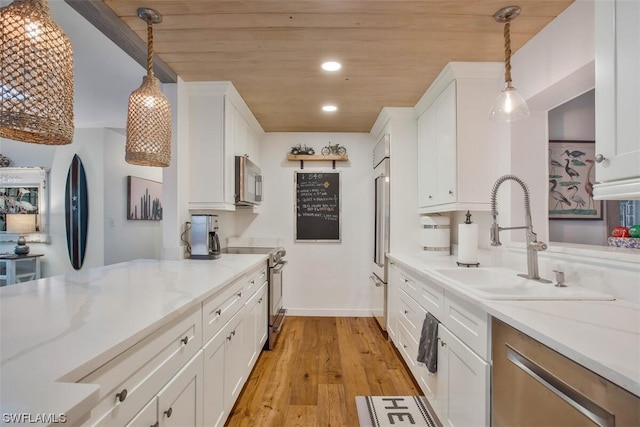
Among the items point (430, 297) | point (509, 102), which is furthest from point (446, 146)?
point (430, 297)

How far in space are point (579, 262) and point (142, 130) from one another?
228cm

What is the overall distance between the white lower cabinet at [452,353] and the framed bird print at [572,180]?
1.29 m

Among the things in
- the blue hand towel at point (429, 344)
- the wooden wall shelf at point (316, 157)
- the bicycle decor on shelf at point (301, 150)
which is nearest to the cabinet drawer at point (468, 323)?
the blue hand towel at point (429, 344)

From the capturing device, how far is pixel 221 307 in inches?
64.2

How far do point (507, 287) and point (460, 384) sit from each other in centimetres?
55

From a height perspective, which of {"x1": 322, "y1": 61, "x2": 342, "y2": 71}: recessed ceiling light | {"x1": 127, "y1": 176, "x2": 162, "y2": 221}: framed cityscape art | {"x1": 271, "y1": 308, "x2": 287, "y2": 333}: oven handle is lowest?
{"x1": 271, "y1": 308, "x2": 287, "y2": 333}: oven handle

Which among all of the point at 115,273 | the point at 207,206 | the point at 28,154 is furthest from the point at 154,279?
the point at 28,154

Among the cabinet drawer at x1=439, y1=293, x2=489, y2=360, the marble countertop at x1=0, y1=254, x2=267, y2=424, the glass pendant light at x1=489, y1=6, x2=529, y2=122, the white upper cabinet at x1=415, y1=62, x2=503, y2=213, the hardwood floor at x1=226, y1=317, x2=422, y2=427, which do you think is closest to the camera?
the marble countertop at x1=0, y1=254, x2=267, y2=424

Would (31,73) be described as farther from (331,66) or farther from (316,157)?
(316,157)

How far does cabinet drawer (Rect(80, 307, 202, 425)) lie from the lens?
29.5 inches

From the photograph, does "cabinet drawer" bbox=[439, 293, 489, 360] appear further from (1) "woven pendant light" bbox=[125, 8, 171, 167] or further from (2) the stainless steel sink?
(1) "woven pendant light" bbox=[125, 8, 171, 167]

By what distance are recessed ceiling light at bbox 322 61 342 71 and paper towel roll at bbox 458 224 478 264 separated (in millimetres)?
1491

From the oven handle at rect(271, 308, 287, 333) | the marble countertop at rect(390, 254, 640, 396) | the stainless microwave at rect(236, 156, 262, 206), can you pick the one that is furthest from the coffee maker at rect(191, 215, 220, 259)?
the marble countertop at rect(390, 254, 640, 396)

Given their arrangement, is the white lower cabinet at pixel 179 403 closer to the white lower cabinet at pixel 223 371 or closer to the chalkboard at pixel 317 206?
the white lower cabinet at pixel 223 371
